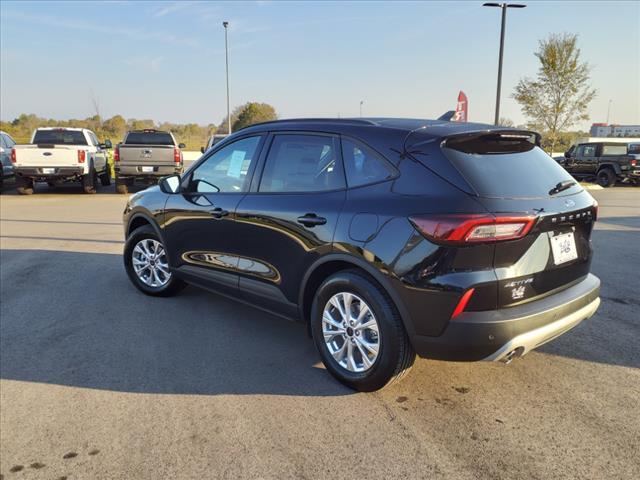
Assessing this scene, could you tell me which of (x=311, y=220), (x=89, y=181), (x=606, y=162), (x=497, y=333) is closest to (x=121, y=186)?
(x=89, y=181)

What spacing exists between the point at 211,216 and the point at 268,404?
A: 5.97ft

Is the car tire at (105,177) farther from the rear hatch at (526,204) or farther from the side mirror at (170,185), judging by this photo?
the rear hatch at (526,204)

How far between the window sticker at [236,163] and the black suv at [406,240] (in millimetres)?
47

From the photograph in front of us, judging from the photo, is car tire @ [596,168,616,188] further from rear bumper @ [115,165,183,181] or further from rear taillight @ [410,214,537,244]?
rear taillight @ [410,214,537,244]

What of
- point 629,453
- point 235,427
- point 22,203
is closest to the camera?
point 629,453

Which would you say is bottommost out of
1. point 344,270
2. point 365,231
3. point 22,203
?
point 22,203

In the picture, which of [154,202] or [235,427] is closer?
[235,427]

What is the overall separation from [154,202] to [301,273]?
2315mm

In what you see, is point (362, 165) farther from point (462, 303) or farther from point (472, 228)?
point (462, 303)

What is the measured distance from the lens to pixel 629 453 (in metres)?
2.59

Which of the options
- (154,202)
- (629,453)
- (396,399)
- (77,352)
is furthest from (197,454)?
(154,202)

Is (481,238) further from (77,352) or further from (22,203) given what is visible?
(22,203)

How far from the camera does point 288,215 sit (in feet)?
11.7

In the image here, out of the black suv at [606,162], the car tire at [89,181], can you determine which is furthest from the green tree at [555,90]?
the car tire at [89,181]
